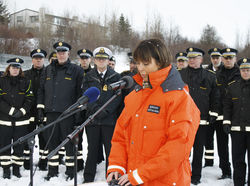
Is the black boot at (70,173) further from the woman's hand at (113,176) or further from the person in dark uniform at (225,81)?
the woman's hand at (113,176)

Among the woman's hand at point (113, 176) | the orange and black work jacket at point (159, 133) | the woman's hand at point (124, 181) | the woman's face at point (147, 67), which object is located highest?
the woman's face at point (147, 67)

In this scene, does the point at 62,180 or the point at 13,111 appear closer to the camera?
the point at 62,180

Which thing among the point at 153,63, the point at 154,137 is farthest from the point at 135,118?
the point at 153,63

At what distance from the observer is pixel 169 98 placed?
1.95 metres

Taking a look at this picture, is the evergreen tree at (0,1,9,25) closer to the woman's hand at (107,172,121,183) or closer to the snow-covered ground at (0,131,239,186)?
the snow-covered ground at (0,131,239,186)

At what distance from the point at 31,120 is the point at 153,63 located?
4905 millimetres

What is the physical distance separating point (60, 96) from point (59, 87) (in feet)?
0.63

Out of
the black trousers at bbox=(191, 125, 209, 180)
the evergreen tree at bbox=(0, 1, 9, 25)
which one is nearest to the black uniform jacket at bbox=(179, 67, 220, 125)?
the black trousers at bbox=(191, 125, 209, 180)

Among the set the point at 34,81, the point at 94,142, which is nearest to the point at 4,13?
the point at 34,81

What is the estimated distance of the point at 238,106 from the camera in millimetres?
4656

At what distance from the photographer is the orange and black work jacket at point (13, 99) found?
535 cm

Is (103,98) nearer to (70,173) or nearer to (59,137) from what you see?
(59,137)

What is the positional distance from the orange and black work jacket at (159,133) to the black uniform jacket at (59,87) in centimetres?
330

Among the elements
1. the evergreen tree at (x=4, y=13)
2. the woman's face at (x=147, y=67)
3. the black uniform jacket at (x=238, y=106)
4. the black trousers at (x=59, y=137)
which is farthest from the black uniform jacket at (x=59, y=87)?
the evergreen tree at (x=4, y=13)
